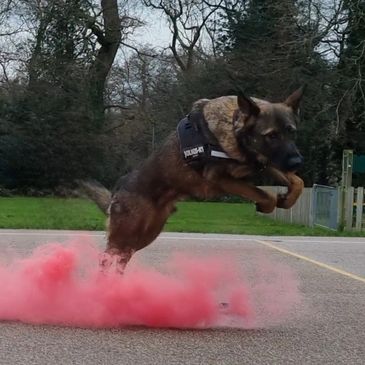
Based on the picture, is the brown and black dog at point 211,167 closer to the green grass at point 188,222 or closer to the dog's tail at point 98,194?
the dog's tail at point 98,194

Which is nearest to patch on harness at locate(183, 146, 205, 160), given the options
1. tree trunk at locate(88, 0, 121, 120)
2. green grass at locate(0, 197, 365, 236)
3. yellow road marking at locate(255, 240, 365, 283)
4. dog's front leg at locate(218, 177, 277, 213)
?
dog's front leg at locate(218, 177, 277, 213)

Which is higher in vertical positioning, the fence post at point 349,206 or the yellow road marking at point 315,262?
the fence post at point 349,206

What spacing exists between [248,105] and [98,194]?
6.55 feet

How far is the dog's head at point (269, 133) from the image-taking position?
18.5ft

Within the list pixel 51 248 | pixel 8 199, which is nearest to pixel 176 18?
pixel 8 199

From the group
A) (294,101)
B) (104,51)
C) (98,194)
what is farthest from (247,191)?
(104,51)

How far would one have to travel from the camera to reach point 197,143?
239 inches

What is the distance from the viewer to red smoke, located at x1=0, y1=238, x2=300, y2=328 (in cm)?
654

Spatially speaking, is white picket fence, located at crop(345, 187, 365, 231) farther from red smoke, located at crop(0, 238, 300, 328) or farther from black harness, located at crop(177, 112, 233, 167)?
black harness, located at crop(177, 112, 233, 167)

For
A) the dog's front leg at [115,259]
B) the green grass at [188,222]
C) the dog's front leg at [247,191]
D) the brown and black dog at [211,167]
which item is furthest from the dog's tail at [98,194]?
the green grass at [188,222]

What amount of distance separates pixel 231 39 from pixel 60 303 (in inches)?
1182

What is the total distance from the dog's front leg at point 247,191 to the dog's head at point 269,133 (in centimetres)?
31

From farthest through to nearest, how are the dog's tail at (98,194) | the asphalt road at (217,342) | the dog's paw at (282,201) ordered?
the dog's tail at (98,194)
the dog's paw at (282,201)
the asphalt road at (217,342)

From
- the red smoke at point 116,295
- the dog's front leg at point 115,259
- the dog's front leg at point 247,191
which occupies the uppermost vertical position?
the dog's front leg at point 247,191
